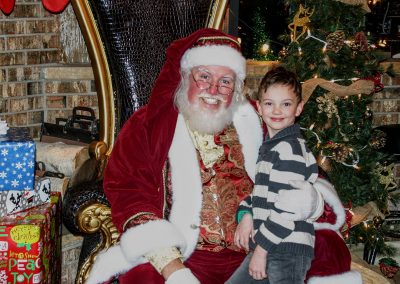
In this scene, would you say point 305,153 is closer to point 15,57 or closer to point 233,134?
point 233,134

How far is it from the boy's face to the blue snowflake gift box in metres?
1.05

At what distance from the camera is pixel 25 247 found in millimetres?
2461

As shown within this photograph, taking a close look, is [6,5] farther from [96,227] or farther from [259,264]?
[259,264]

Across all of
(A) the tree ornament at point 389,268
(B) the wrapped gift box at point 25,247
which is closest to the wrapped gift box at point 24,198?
(B) the wrapped gift box at point 25,247

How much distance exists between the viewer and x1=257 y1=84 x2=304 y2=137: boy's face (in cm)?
204

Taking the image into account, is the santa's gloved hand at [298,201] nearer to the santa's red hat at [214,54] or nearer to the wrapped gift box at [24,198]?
the santa's red hat at [214,54]

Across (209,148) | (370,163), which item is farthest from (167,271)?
(370,163)

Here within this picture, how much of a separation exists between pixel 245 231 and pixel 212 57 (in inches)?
28.0

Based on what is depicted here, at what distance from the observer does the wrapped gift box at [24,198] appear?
251 cm

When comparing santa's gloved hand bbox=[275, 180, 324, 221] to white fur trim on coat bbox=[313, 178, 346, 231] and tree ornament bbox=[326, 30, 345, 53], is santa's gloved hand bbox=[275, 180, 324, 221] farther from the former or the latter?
tree ornament bbox=[326, 30, 345, 53]

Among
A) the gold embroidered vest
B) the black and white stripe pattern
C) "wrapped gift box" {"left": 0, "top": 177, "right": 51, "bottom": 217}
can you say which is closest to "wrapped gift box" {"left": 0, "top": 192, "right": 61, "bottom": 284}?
"wrapped gift box" {"left": 0, "top": 177, "right": 51, "bottom": 217}

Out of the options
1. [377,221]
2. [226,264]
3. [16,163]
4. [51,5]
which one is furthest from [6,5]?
[377,221]

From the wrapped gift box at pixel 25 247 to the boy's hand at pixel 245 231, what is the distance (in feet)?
2.90

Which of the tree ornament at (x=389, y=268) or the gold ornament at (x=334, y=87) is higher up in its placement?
the gold ornament at (x=334, y=87)
